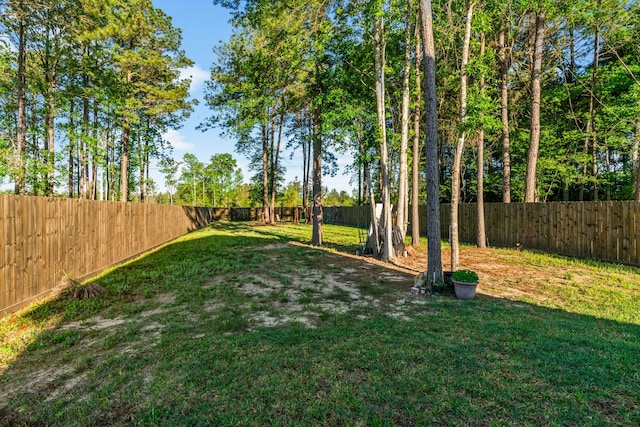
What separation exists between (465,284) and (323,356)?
10.2 feet

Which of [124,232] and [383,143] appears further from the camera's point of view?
[383,143]

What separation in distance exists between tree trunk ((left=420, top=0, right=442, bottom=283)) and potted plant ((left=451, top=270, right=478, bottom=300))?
0.43 meters

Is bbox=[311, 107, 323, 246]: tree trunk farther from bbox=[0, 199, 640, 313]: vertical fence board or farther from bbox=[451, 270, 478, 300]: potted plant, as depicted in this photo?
bbox=[451, 270, 478, 300]: potted plant

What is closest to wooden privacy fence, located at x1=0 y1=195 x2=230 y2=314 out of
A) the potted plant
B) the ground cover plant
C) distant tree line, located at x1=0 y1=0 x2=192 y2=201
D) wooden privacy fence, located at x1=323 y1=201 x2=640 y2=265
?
the ground cover plant

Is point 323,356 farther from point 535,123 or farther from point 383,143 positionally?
point 535,123

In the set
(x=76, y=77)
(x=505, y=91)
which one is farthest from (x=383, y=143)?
(x=76, y=77)

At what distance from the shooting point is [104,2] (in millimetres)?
8648

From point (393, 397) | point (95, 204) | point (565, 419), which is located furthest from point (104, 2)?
point (565, 419)

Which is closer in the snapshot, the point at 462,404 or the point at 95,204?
the point at 462,404

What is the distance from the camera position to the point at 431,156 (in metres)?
5.47

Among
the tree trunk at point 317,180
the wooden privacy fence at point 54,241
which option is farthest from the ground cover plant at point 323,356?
the tree trunk at point 317,180

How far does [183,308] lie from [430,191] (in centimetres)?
458

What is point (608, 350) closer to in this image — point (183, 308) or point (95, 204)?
point (183, 308)

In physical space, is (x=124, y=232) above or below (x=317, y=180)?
below
